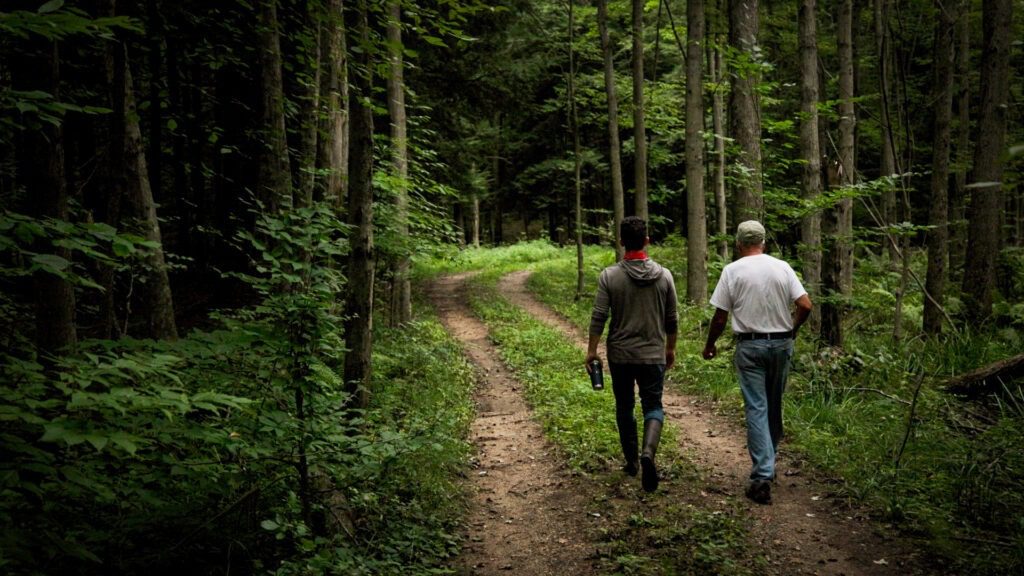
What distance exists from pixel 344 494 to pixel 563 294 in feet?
52.3

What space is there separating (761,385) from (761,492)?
950 mm

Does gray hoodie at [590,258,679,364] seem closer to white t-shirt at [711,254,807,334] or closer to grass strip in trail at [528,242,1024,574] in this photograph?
white t-shirt at [711,254,807,334]

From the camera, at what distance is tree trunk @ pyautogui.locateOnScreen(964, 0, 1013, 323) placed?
10.5m

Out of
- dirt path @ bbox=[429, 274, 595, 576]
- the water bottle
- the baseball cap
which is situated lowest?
dirt path @ bbox=[429, 274, 595, 576]

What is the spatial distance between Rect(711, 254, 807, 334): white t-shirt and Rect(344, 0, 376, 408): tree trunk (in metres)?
3.58

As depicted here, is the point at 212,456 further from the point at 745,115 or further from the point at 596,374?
the point at 745,115

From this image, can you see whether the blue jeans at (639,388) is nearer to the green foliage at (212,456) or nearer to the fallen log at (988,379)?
the green foliage at (212,456)

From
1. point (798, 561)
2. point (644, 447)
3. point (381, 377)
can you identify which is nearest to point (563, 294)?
point (381, 377)

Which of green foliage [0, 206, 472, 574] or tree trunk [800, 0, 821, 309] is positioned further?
tree trunk [800, 0, 821, 309]

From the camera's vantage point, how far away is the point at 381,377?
9.28 m

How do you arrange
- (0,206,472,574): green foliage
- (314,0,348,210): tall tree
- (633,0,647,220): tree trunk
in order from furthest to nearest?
(633,0,647,220): tree trunk < (314,0,348,210): tall tree < (0,206,472,574): green foliage

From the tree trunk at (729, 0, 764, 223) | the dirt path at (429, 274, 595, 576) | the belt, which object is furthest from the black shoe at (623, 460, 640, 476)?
the tree trunk at (729, 0, 764, 223)

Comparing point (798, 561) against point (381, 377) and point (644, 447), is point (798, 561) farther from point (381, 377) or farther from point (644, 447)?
point (381, 377)

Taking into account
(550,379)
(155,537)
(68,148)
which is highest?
(68,148)
